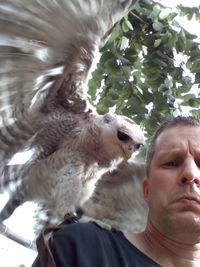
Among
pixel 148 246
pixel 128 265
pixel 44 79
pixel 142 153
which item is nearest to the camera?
pixel 128 265

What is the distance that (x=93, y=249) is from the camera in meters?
0.93

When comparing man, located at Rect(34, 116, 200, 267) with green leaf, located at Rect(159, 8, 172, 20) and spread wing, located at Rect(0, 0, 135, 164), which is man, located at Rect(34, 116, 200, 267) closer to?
spread wing, located at Rect(0, 0, 135, 164)

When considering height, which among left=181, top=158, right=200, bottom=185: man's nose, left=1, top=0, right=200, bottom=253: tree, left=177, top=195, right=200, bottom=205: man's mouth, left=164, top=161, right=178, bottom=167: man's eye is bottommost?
left=177, top=195, right=200, bottom=205: man's mouth

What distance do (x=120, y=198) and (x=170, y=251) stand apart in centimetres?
120

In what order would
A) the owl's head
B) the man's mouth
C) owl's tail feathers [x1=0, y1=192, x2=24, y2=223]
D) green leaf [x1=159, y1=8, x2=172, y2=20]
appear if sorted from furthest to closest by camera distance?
owl's tail feathers [x1=0, y1=192, x2=24, y2=223], the owl's head, green leaf [x1=159, y1=8, x2=172, y2=20], the man's mouth

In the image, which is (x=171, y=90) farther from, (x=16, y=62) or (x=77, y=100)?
(x=16, y=62)

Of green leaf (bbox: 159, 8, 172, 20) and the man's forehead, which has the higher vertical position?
green leaf (bbox: 159, 8, 172, 20)

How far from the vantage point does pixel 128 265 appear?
93 cm

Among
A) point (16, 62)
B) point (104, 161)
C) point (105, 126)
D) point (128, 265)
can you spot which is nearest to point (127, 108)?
point (105, 126)

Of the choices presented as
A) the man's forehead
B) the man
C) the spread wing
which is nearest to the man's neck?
the man

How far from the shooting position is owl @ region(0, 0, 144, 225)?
5.45ft

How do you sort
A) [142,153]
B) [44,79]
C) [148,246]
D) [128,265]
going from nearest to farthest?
[128,265] → [148,246] → [44,79] → [142,153]

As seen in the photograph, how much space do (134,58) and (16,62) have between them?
0.61 meters

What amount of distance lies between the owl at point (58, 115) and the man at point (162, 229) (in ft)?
2.24
